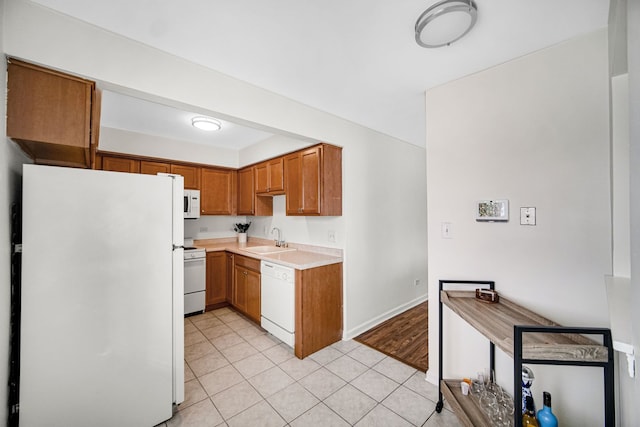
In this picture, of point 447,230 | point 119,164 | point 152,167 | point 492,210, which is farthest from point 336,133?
point 119,164

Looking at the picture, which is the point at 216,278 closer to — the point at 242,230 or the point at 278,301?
the point at 242,230

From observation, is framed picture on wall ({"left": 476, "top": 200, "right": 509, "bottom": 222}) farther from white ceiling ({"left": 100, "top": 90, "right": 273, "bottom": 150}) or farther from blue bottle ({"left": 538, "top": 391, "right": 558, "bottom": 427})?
white ceiling ({"left": 100, "top": 90, "right": 273, "bottom": 150})

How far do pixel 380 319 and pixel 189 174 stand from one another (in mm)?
3510

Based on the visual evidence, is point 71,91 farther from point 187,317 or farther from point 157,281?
point 187,317

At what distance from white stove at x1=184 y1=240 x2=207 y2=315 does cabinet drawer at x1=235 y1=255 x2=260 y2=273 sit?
52 cm

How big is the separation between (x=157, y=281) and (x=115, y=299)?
0.75 feet

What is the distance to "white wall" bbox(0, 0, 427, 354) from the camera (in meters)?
1.36

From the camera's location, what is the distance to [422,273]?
4.02 meters

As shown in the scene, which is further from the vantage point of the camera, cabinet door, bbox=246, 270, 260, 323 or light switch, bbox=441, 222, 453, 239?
cabinet door, bbox=246, 270, 260, 323

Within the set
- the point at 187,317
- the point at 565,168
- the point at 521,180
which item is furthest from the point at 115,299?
the point at 565,168

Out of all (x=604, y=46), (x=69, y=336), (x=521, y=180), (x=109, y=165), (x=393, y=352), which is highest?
(x=604, y=46)

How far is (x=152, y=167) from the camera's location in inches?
140

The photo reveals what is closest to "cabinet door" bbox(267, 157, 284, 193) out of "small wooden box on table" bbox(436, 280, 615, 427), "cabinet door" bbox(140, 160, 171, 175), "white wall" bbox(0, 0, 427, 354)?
"white wall" bbox(0, 0, 427, 354)

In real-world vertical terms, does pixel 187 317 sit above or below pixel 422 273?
below
